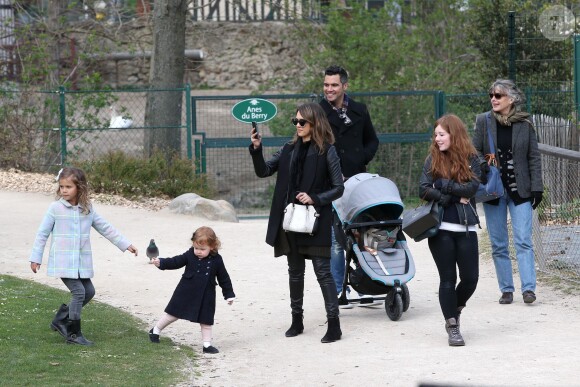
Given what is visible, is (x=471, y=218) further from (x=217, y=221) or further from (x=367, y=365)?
(x=217, y=221)

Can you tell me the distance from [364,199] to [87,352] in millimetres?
2457

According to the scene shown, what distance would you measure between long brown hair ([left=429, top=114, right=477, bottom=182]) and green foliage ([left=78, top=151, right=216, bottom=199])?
9357mm

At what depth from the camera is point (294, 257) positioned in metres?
8.12

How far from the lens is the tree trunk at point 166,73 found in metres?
19.1

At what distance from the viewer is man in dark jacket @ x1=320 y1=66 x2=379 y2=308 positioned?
889cm

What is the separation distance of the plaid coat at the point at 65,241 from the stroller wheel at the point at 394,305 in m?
2.30

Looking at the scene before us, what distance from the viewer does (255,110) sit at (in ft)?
57.0

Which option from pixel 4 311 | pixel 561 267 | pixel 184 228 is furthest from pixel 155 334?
pixel 184 228

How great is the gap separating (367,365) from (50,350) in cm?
209

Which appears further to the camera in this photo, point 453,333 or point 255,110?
point 255,110

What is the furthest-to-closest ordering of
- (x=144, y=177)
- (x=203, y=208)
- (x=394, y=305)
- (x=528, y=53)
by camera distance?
(x=528, y=53)
(x=144, y=177)
(x=203, y=208)
(x=394, y=305)

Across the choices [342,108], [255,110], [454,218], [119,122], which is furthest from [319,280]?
[119,122]

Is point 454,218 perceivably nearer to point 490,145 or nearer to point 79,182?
point 490,145

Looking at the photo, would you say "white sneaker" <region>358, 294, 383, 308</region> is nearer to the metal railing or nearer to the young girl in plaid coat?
the metal railing
